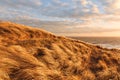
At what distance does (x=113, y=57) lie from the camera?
40.8 ft

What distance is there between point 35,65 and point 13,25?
3876 mm

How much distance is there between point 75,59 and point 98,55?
6.43 ft

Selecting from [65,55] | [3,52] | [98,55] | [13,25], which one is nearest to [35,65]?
[3,52]

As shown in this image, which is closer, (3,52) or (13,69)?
(13,69)

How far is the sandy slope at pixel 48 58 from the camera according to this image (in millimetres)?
7418

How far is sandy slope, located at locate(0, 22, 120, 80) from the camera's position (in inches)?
292

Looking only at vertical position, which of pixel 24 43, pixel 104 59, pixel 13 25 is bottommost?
pixel 104 59

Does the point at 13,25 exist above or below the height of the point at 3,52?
above

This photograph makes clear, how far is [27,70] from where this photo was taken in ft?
24.0

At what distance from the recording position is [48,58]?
29.2 feet

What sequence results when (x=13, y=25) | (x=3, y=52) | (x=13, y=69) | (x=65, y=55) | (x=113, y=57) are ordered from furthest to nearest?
1. (x=113, y=57)
2. (x=13, y=25)
3. (x=65, y=55)
4. (x=3, y=52)
5. (x=13, y=69)

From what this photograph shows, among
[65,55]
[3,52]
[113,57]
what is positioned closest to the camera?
[3,52]

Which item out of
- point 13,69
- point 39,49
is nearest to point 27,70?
point 13,69

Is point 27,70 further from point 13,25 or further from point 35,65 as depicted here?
point 13,25
